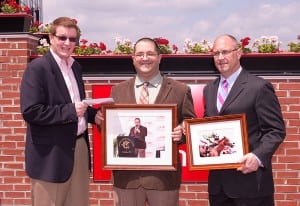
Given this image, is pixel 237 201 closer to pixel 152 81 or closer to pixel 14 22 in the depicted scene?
pixel 152 81

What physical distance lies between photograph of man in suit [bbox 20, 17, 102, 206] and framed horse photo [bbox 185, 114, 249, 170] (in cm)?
89

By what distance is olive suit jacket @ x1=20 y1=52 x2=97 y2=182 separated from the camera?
430 centimetres

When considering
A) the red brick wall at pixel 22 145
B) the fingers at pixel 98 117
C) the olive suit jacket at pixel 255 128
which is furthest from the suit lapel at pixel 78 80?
the red brick wall at pixel 22 145

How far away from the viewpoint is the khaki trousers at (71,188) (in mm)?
4449

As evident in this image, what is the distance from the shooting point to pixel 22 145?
739 centimetres

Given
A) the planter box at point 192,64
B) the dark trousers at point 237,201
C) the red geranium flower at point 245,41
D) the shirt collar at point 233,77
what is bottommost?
the dark trousers at point 237,201

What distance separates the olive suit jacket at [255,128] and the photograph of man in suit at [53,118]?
1169 mm

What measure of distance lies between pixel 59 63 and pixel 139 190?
1249mm

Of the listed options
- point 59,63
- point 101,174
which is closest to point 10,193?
point 101,174

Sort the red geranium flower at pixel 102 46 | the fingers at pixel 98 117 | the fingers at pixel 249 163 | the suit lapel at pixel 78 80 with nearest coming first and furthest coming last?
1. the fingers at pixel 249 163
2. the fingers at pixel 98 117
3. the suit lapel at pixel 78 80
4. the red geranium flower at pixel 102 46

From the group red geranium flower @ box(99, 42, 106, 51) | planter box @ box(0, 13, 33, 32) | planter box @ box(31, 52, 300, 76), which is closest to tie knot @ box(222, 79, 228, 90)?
planter box @ box(31, 52, 300, 76)

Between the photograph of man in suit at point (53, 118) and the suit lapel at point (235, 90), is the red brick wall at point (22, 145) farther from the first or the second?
the suit lapel at point (235, 90)

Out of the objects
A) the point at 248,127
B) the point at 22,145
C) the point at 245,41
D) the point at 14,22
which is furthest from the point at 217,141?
the point at 14,22

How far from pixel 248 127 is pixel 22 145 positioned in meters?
4.19
